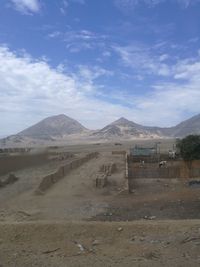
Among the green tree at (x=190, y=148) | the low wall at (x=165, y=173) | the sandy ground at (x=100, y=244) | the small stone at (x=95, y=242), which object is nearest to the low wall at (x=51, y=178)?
the low wall at (x=165, y=173)

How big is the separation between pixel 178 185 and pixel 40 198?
39.1 feet

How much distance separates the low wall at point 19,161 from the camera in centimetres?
5532

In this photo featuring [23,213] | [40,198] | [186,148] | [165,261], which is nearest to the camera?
[165,261]

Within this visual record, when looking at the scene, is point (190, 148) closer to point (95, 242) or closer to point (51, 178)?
point (51, 178)

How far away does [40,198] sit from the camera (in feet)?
97.5

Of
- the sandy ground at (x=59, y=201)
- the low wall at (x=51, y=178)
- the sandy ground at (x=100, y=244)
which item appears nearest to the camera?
the sandy ground at (x=100, y=244)

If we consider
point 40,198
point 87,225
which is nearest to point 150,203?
point 40,198

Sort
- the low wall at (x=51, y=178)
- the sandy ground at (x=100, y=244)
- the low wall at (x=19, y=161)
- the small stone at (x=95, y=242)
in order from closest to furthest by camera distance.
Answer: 1. the sandy ground at (x=100, y=244)
2. the small stone at (x=95, y=242)
3. the low wall at (x=51, y=178)
4. the low wall at (x=19, y=161)

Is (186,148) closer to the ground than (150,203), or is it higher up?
higher up

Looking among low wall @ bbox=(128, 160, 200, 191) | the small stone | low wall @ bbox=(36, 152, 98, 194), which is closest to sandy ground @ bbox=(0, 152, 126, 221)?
low wall @ bbox=(36, 152, 98, 194)

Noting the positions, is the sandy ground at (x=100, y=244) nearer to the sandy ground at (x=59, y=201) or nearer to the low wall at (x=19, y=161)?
the sandy ground at (x=59, y=201)

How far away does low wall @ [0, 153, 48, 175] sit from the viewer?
55.3 metres

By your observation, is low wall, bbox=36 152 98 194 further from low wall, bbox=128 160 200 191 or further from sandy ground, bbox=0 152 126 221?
low wall, bbox=128 160 200 191

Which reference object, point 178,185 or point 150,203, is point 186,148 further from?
point 150,203
